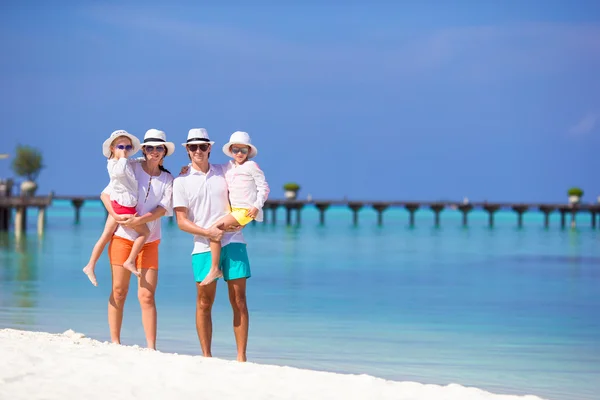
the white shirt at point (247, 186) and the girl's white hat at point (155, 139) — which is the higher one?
the girl's white hat at point (155, 139)

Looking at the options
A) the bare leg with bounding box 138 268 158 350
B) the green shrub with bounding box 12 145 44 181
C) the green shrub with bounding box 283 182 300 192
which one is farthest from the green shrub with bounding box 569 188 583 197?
the bare leg with bounding box 138 268 158 350

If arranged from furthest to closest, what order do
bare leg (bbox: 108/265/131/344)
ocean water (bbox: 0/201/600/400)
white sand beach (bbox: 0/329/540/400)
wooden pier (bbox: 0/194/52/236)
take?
1. wooden pier (bbox: 0/194/52/236)
2. ocean water (bbox: 0/201/600/400)
3. bare leg (bbox: 108/265/131/344)
4. white sand beach (bbox: 0/329/540/400)

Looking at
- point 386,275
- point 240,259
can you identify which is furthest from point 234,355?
point 386,275

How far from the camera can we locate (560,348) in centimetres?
1204

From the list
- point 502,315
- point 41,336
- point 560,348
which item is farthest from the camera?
point 502,315

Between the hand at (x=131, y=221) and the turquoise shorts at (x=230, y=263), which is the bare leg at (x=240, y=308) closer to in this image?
the turquoise shorts at (x=230, y=263)

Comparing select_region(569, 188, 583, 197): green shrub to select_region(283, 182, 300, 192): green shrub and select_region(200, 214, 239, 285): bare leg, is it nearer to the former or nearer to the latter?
select_region(283, 182, 300, 192): green shrub

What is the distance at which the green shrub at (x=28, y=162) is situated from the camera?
241ft

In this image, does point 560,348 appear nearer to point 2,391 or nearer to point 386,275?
point 2,391

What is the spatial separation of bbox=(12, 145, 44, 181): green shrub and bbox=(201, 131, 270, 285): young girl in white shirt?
68.7 metres

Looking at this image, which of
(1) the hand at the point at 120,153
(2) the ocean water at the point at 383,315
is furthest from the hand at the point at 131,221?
(2) the ocean water at the point at 383,315

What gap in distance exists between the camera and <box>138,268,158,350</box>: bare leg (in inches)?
293

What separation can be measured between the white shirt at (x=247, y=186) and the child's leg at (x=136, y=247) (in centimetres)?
68

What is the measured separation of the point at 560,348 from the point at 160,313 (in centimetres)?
548
